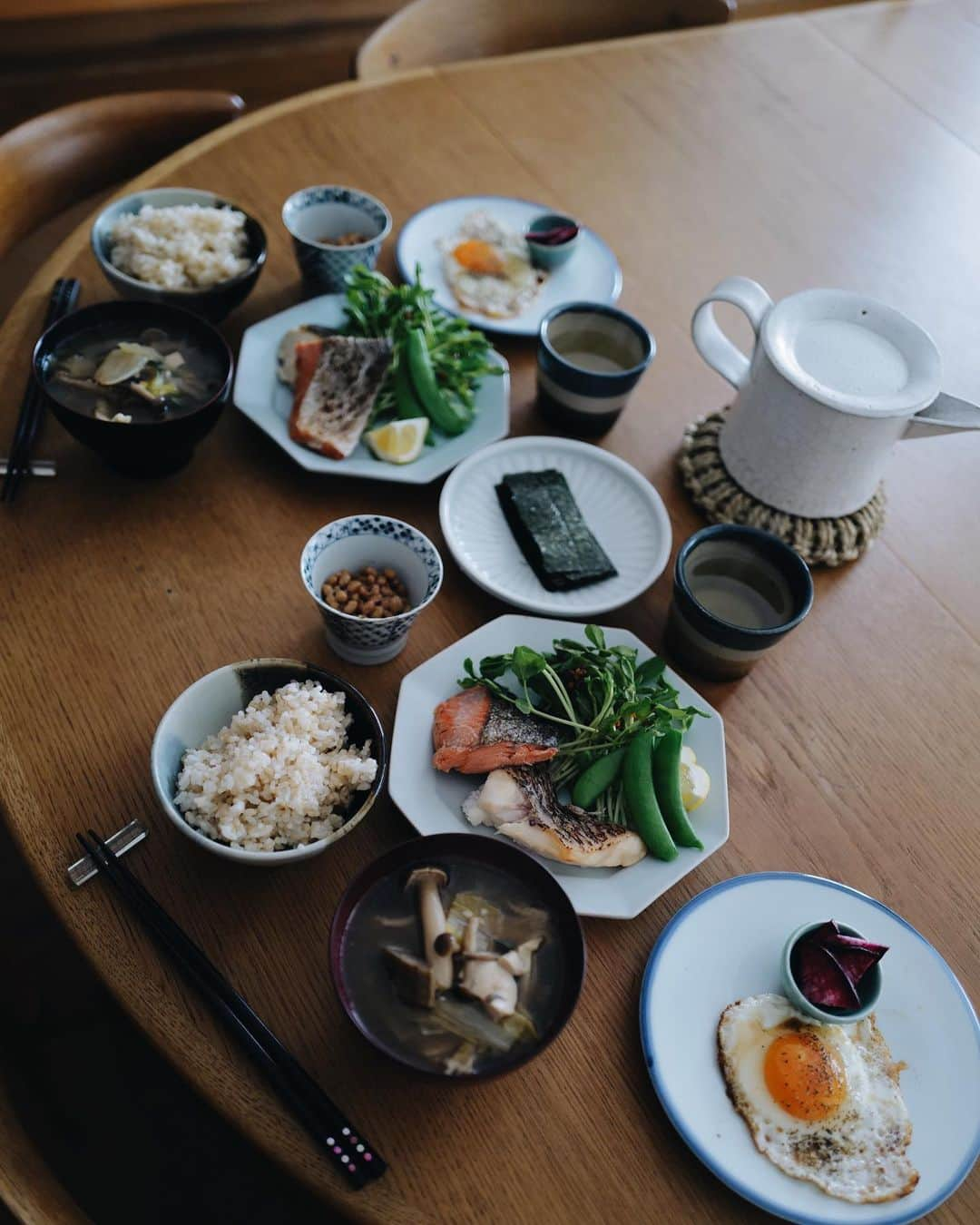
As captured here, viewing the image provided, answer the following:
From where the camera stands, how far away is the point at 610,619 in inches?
61.0

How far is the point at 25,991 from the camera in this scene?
1.90 meters

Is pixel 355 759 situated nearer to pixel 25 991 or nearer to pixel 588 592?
pixel 588 592

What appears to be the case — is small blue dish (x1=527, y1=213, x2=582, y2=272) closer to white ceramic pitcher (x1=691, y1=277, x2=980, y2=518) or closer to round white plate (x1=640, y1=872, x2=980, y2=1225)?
white ceramic pitcher (x1=691, y1=277, x2=980, y2=518)

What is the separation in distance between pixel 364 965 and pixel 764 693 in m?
0.76

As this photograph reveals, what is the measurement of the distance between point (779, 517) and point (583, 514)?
13.0 inches

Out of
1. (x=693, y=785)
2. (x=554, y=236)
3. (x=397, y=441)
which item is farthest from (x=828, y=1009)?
(x=554, y=236)

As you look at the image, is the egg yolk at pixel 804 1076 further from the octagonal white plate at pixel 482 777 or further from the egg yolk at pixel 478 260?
the egg yolk at pixel 478 260

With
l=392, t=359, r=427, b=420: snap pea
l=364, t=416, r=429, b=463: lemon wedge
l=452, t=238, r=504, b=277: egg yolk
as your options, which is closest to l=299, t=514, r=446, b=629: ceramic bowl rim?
l=364, t=416, r=429, b=463: lemon wedge

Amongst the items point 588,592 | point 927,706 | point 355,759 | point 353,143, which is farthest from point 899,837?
point 353,143

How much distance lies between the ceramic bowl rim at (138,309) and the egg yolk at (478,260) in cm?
59

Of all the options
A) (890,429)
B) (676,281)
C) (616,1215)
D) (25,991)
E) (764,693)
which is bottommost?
(25,991)

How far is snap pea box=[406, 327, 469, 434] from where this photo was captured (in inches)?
66.0

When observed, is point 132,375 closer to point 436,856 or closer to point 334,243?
point 334,243

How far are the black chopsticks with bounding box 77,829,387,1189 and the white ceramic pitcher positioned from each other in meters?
1.12
